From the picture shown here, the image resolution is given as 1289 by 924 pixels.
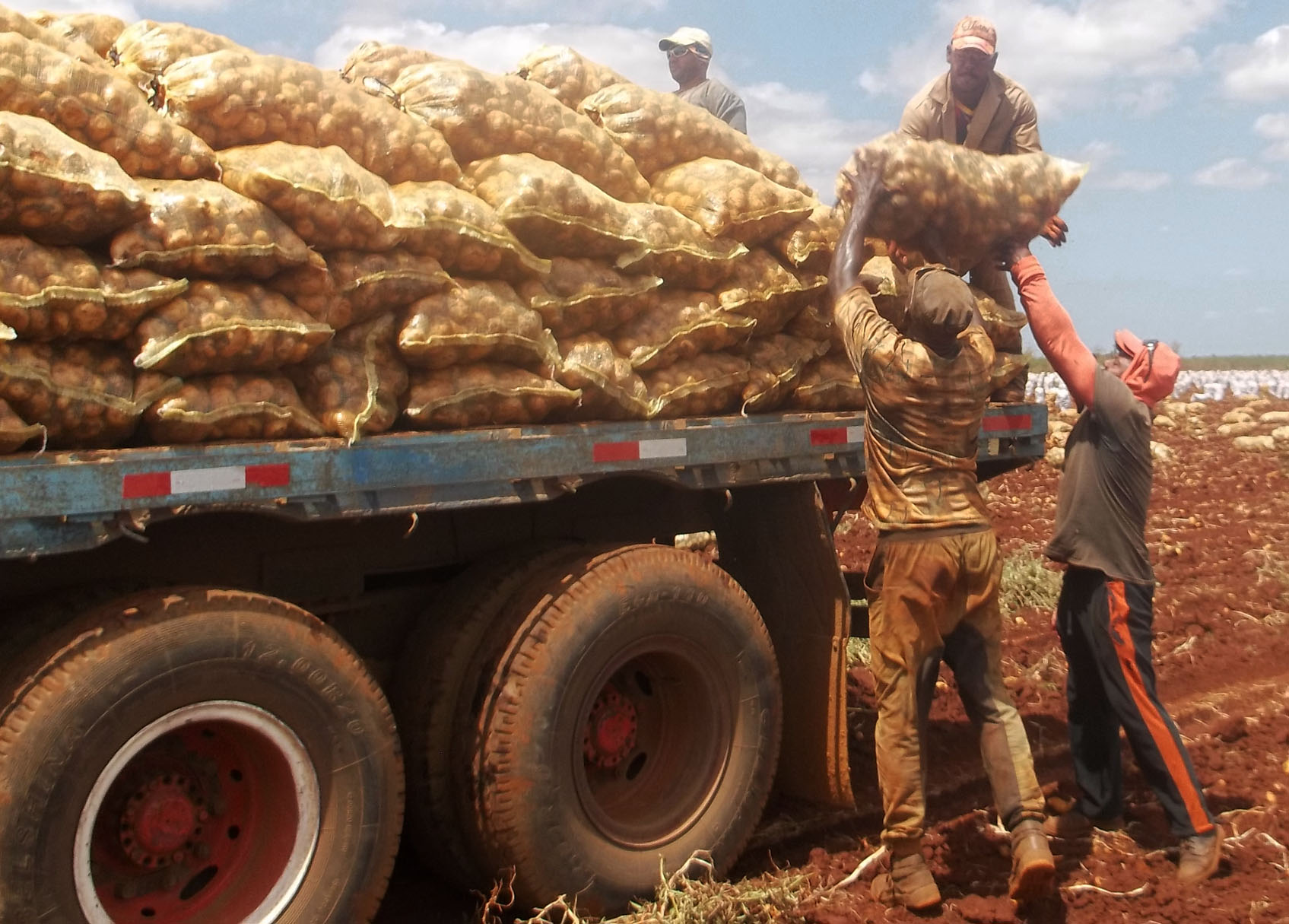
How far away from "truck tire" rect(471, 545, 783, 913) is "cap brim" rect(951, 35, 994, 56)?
2718 mm

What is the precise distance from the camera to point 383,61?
4457 mm

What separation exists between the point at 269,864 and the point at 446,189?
7.13 ft

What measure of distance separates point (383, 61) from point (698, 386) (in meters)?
1.68

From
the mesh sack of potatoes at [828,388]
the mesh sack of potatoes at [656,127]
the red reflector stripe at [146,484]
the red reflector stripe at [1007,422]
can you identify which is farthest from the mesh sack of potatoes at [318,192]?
the red reflector stripe at [1007,422]

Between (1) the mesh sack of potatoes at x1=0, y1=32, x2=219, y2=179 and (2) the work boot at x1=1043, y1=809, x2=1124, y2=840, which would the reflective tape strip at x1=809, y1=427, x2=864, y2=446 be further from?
(1) the mesh sack of potatoes at x1=0, y1=32, x2=219, y2=179

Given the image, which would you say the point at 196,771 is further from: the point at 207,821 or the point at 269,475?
the point at 269,475

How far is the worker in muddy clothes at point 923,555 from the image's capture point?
430cm

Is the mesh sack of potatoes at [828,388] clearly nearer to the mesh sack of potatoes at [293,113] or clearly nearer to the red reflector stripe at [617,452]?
the red reflector stripe at [617,452]

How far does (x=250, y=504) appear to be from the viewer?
3.28 m

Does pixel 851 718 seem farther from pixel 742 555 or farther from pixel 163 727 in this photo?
pixel 163 727

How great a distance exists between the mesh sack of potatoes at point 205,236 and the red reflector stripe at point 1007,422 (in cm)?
331

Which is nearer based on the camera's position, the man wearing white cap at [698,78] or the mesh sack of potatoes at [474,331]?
the mesh sack of potatoes at [474,331]

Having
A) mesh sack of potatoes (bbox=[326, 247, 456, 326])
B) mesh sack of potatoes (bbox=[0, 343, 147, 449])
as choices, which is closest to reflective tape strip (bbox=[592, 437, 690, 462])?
mesh sack of potatoes (bbox=[326, 247, 456, 326])

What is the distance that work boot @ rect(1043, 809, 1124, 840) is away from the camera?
510 centimetres
